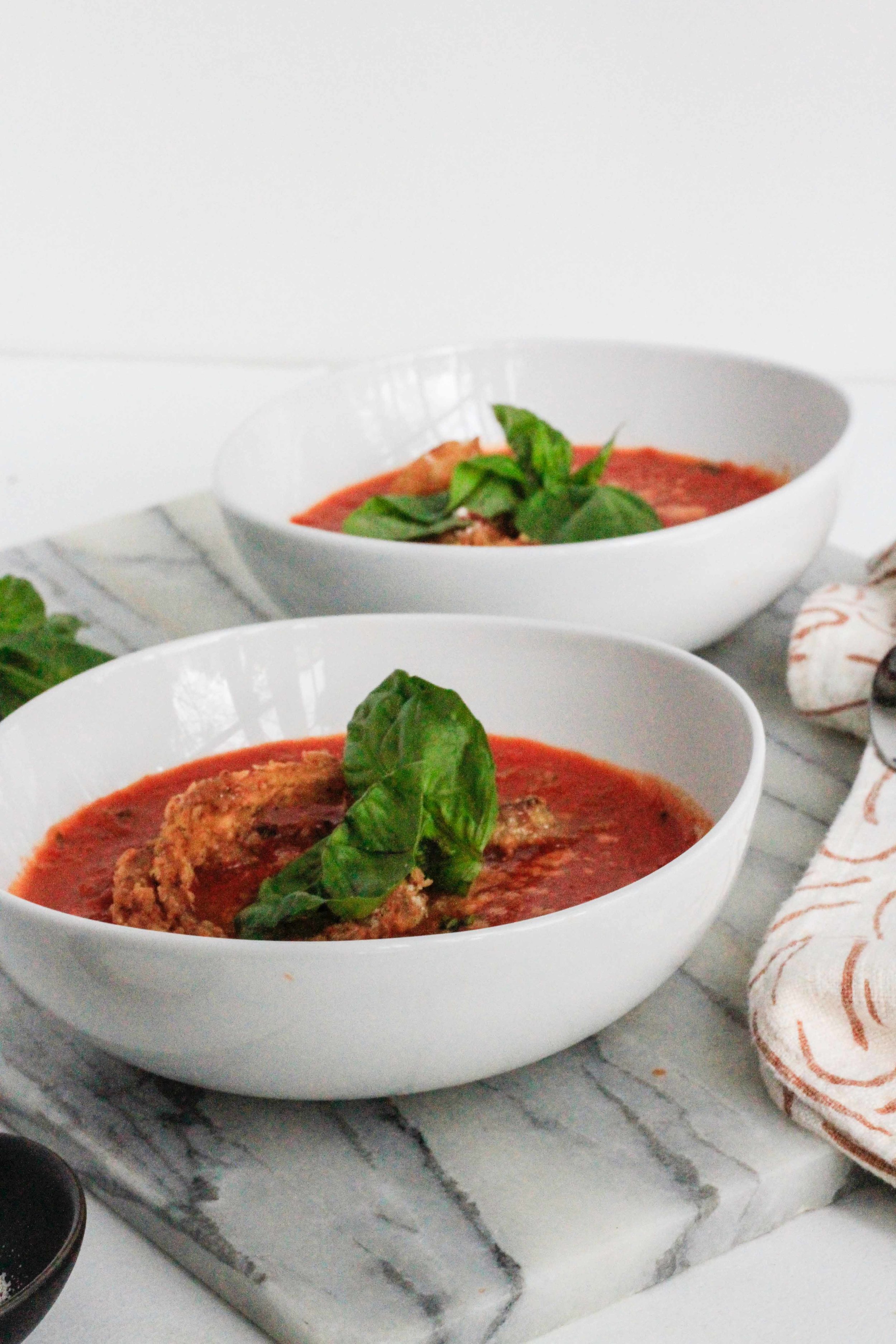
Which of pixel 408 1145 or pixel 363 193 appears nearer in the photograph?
pixel 408 1145

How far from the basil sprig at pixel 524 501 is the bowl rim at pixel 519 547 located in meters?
0.04

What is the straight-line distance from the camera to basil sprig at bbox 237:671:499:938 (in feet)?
4.18

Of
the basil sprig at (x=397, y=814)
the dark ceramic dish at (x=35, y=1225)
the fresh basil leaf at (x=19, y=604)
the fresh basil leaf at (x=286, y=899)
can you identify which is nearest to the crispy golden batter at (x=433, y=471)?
the fresh basil leaf at (x=19, y=604)

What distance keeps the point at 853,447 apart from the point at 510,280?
2.33 metres

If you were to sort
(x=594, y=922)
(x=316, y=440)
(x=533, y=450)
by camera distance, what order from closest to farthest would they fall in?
(x=594, y=922) < (x=533, y=450) < (x=316, y=440)

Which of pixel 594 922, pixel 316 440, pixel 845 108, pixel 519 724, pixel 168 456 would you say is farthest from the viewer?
pixel 845 108

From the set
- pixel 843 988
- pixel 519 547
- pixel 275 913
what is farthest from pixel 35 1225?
pixel 519 547

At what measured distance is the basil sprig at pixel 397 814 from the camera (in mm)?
1275

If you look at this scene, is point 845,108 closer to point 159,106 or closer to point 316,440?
point 159,106

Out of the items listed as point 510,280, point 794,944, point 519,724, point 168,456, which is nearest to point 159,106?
point 510,280

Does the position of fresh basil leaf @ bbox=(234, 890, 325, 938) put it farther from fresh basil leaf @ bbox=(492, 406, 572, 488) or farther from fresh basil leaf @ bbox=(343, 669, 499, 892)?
fresh basil leaf @ bbox=(492, 406, 572, 488)

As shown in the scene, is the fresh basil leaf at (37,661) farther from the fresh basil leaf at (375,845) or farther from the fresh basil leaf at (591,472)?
the fresh basil leaf at (591,472)

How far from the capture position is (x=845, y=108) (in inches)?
158

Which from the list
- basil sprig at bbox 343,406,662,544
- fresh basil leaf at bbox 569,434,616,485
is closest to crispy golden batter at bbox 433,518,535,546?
basil sprig at bbox 343,406,662,544
